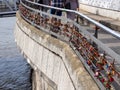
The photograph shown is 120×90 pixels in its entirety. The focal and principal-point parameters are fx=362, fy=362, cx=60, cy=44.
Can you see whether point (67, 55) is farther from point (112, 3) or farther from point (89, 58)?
point (112, 3)

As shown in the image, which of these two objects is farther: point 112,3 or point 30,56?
point 112,3

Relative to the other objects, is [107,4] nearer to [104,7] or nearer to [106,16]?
[104,7]

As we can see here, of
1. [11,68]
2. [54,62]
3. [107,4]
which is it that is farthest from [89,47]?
[11,68]

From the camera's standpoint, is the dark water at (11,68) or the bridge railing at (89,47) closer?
the bridge railing at (89,47)

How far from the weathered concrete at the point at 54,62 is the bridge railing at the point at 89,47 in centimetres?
12

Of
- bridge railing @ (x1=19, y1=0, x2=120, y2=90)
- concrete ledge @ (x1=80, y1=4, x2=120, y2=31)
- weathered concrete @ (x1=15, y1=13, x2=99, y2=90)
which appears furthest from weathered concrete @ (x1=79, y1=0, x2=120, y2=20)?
weathered concrete @ (x1=15, y1=13, x2=99, y2=90)

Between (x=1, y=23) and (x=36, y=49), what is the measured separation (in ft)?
109

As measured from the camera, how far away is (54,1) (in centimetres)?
972

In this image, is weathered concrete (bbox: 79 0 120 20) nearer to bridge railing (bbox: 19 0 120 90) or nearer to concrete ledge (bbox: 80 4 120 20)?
concrete ledge (bbox: 80 4 120 20)

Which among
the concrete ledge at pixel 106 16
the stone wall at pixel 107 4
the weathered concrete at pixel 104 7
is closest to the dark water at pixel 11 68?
the weathered concrete at pixel 104 7

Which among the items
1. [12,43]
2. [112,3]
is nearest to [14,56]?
[12,43]

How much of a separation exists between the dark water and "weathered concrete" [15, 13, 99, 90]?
25.7 ft

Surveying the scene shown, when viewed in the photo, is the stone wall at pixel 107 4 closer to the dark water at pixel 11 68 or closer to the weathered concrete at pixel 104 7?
the weathered concrete at pixel 104 7

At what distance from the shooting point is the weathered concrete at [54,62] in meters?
5.79
